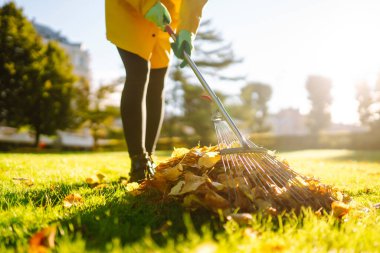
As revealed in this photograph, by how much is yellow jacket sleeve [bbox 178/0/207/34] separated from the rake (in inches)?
21.8

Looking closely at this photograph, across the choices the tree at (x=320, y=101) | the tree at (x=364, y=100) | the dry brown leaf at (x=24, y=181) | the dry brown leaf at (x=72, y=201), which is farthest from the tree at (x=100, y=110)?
the tree at (x=320, y=101)

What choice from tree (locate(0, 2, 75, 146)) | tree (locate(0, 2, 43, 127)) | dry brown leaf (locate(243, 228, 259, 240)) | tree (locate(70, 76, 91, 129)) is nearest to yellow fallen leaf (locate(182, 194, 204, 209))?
dry brown leaf (locate(243, 228, 259, 240))

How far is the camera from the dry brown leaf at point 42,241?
1.15 metres

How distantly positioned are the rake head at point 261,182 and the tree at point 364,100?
35.9m

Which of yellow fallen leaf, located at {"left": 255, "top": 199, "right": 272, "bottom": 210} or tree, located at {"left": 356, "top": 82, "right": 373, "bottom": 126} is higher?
tree, located at {"left": 356, "top": 82, "right": 373, "bottom": 126}

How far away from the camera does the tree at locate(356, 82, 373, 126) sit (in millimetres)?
34281

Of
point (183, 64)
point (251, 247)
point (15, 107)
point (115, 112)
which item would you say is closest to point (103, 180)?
point (183, 64)

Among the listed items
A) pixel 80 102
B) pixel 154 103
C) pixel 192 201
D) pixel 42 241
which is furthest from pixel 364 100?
pixel 42 241

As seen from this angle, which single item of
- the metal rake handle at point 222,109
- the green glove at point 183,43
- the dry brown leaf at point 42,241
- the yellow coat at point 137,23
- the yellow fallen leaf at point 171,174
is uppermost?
the yellow coat at point 137,23

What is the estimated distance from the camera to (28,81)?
54.5 feet

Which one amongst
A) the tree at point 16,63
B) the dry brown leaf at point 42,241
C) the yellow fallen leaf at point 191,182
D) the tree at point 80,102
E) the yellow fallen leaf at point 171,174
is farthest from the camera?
the tree at point 80,102

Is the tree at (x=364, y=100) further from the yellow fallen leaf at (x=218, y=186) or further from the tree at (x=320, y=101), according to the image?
the yellow fallen leaf at (x=218, y=186)

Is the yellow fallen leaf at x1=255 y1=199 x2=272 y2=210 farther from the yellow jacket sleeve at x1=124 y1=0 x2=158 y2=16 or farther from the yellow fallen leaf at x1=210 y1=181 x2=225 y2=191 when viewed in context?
the yellow jacket sleeve at x1=124 y1=0 x2=158 y2=16

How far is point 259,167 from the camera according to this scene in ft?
6.05
